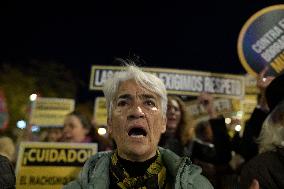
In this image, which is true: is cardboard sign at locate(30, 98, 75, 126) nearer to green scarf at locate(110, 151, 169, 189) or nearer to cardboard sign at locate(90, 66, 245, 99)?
cardboard sign at locate(90, 66, 245, 99)

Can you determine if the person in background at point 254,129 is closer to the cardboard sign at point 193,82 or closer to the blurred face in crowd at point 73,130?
the cardboard sign at point 193,82

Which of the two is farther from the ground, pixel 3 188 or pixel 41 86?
pixel 41 86

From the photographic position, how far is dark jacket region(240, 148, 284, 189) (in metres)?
1.97

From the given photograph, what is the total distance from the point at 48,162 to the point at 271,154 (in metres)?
2.08

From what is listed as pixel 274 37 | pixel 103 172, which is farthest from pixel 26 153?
pixel 274 37

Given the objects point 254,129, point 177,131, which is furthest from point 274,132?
point 177,131

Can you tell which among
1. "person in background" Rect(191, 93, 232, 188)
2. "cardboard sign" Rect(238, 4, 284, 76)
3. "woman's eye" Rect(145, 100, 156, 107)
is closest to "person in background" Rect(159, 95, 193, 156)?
"person in background" Rect(191, 93, 232, 188)

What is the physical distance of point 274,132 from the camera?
224 cm

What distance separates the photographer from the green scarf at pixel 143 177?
189 cm

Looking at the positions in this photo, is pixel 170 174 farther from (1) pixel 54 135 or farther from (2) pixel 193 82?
(1) pixel 54 135

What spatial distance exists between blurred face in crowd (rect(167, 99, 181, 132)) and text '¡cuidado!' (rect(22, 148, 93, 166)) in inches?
30.2

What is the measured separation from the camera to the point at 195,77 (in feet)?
13.1

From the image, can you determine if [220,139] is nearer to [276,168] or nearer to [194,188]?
[276,168]

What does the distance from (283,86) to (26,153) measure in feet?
7.39
